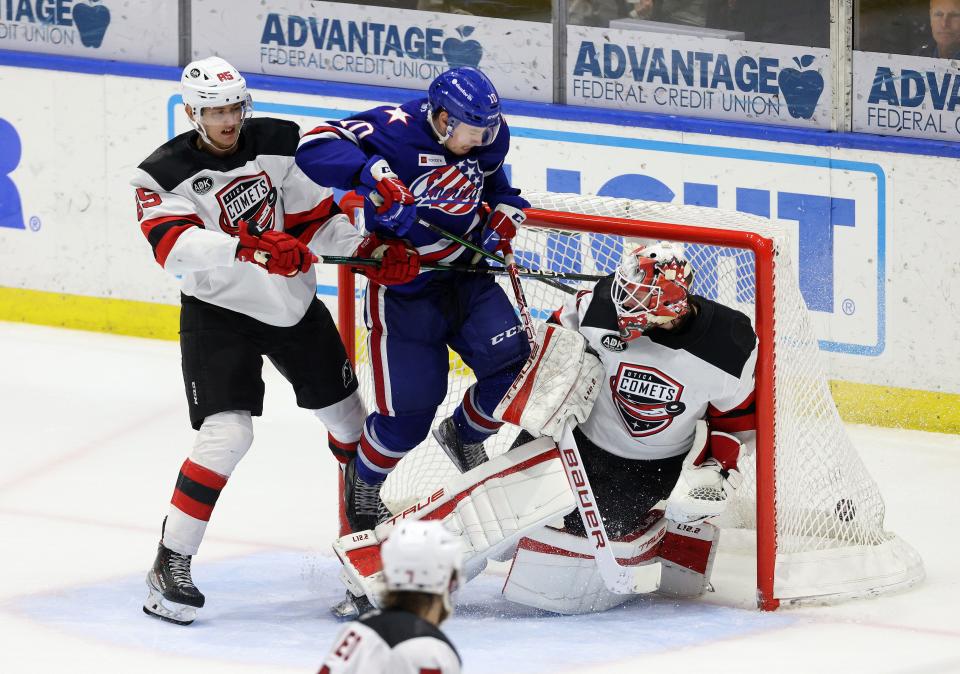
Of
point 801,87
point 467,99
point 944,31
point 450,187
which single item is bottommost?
point 450,187

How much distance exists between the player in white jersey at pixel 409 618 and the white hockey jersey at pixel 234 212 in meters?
1.53

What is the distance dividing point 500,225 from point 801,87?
1959 millimetres

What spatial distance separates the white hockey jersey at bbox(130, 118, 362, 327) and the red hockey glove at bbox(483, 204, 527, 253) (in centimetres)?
31

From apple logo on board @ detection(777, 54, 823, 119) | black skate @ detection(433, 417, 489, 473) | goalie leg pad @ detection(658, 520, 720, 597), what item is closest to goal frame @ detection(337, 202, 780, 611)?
goalie leg pad @ detection(658, 520, 720, 597)

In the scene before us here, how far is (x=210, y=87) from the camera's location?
3809 mm

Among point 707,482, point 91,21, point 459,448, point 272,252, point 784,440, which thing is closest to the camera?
point 272,252

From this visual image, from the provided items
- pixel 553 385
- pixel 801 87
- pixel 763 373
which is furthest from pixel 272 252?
pixel 801 87

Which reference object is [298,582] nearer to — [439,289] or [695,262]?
[439,289]

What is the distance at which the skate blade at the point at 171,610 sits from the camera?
3.95 metres

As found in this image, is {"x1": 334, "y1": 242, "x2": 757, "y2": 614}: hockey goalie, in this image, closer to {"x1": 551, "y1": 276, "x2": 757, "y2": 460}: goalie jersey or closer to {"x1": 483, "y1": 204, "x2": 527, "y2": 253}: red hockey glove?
{"x1": 551, "y1": 276, "x2": 757, "y2": 460}: goalie jersey

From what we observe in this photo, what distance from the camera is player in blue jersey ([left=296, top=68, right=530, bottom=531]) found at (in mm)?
3889

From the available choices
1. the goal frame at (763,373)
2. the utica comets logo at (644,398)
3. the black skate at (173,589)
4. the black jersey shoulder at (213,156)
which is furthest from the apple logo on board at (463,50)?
the black skate at (173,589)

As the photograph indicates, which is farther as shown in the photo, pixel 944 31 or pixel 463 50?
pixel 463 50

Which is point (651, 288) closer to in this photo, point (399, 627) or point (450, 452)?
point (450, 452)
